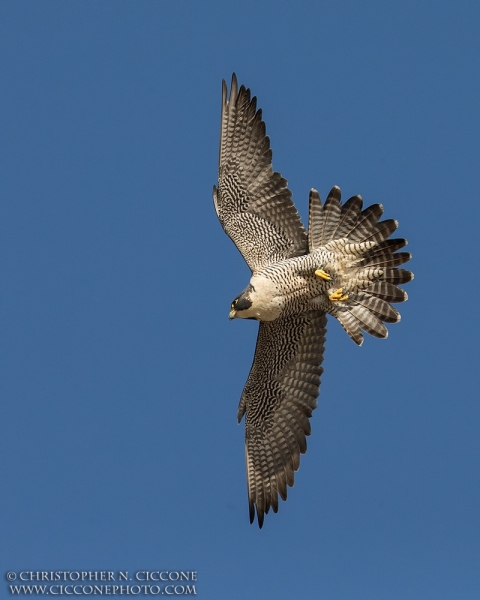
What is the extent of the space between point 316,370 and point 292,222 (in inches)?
88.9

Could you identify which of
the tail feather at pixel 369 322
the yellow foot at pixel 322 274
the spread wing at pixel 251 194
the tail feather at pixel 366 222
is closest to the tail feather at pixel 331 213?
the tail feather at pixel 366 222

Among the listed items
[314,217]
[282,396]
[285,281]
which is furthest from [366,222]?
[282,396]

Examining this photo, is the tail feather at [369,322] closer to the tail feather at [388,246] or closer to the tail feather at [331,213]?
the tail feather at [388,246]

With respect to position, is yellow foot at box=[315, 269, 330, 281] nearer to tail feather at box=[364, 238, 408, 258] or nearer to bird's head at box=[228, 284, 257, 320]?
tail feather at box=[364, 238, 408, 258]

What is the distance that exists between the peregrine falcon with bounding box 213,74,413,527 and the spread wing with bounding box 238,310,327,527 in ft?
0.05

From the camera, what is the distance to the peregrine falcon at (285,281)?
55.7ft

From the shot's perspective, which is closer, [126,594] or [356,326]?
[356,326]

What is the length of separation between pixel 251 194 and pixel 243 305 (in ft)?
6.14

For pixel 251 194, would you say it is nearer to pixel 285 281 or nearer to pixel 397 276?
pixel 285 281

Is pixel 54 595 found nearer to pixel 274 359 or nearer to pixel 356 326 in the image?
pixel 274 359

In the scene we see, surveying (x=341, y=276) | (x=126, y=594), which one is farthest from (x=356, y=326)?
(x=126, y=594)

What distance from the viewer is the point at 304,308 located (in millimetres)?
17422

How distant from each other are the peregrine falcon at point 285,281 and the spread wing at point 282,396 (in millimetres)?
15

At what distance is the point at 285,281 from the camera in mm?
17031
